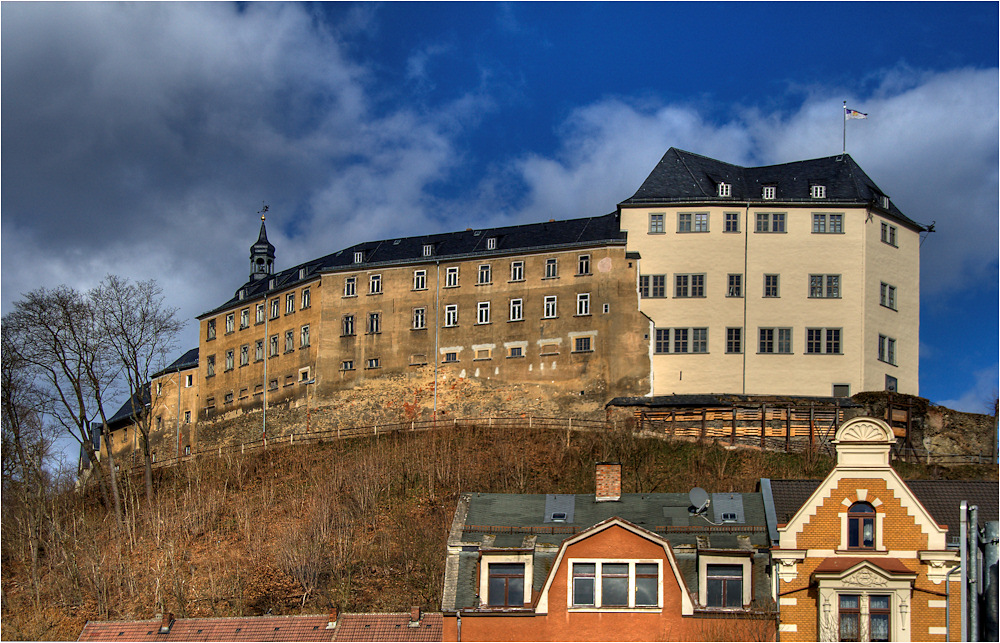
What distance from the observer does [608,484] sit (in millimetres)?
40438

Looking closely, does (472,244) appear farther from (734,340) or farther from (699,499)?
(699,499)

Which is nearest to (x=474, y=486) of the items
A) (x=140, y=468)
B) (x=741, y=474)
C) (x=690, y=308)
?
(x=741, y=474)

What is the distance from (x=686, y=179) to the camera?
73750 mm

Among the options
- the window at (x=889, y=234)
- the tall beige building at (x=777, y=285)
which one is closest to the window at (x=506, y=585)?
the tall beige building at (x=777, y=285)

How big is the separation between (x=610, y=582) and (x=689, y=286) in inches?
1419

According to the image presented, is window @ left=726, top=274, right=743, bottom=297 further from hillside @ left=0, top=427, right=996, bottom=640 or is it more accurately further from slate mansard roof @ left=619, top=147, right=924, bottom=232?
hillside @ left=0, top=427, right=996, bottom=640

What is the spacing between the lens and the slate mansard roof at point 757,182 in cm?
7188

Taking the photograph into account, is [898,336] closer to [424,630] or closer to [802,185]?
[802,185]

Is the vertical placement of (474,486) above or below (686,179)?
below

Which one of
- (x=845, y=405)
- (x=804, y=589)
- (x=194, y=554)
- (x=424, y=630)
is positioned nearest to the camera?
(x=804, y=589)

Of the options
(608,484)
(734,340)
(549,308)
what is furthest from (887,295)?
(608,484)

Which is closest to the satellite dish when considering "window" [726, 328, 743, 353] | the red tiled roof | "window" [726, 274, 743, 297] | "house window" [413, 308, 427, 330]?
the red tiled roof

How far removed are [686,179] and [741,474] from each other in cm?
1979

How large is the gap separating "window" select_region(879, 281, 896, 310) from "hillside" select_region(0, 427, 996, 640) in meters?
11.7
